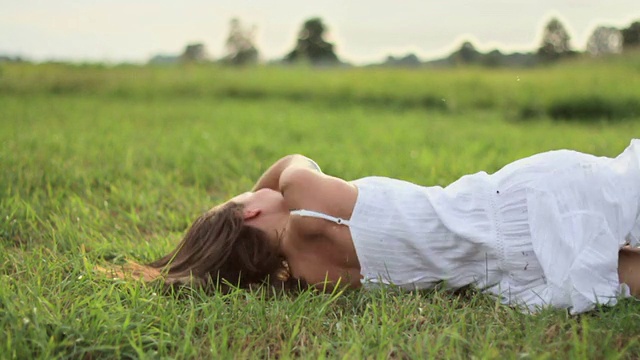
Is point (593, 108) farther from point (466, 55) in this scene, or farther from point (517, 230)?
Result: point (517, 230)

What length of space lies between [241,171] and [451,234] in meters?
2.46

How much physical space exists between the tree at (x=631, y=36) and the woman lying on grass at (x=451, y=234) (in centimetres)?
827

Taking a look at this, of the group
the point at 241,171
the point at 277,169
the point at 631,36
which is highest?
the point at 631,36

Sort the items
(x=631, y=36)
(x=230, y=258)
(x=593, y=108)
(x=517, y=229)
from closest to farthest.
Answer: (x=517, y=229), (x=230, y=258), (x=593, y=108), (x=631, y=36)

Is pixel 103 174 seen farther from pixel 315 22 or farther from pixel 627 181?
pixel 315 22

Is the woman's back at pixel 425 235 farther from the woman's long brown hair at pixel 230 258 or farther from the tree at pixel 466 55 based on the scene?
the tree at pixel 466 55

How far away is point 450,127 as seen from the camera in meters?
7.16

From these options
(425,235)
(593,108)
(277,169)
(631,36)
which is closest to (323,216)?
(425,235)

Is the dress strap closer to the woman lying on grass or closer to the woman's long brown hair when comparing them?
the woman lying on grass

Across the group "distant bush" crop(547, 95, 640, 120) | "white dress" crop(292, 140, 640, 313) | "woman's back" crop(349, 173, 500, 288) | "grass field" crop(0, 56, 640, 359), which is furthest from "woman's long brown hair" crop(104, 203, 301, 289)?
"distant bush" crop(547, 95, 640, 120)

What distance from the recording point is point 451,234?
7.50 ft

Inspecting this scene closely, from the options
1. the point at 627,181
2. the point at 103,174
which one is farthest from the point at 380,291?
the point at 103,174

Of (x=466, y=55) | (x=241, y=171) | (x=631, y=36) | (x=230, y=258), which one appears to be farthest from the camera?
(x=466, y=55)

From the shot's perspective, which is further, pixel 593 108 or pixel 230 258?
pixel 593 108
